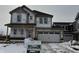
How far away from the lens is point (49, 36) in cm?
877

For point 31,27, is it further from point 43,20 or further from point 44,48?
point 43,20

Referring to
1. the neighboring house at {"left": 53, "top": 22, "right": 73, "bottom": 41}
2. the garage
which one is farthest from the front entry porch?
the garage

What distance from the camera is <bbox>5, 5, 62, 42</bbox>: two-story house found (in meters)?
8.32

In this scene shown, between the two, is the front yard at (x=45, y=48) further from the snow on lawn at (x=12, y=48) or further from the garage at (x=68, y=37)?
the garage at (x=68, y=37)

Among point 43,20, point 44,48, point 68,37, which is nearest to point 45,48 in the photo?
point 44,48

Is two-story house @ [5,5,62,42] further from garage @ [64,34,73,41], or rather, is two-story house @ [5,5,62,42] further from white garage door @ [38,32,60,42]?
garage @ [64,34,73,41]

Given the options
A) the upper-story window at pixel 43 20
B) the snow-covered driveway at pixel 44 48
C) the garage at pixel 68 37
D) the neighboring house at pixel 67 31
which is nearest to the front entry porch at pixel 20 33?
the snow-covered driveway at pixel 44 48

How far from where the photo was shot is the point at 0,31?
23.9ft

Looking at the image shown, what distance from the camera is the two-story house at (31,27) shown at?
27.3 ft

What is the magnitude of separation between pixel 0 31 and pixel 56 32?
140 inches

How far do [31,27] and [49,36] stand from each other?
114 centimetres

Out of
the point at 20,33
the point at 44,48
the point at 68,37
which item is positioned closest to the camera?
the point at 44,48
